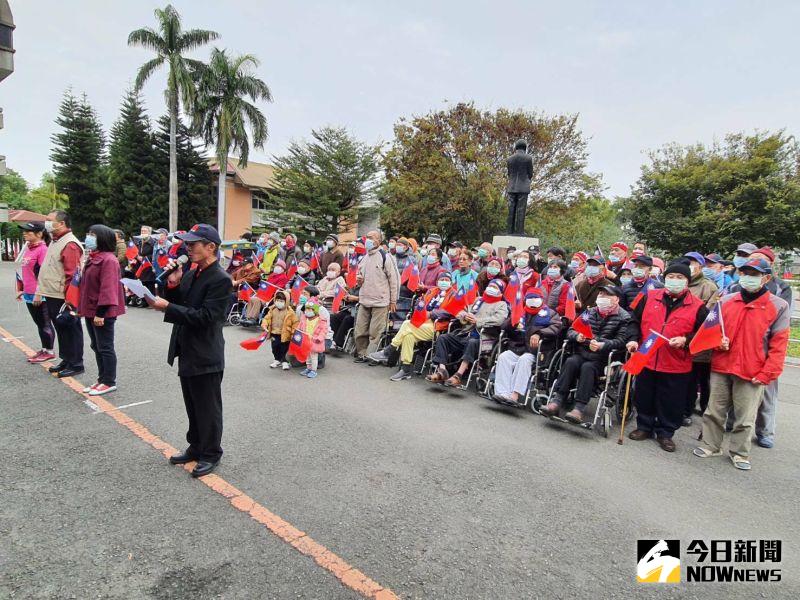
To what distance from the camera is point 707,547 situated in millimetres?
3066

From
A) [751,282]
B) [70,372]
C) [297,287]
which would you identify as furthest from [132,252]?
[751,282]

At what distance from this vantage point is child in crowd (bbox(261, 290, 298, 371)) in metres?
7.00

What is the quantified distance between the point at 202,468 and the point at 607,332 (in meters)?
4.33

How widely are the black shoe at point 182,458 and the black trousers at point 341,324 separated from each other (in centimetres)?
455

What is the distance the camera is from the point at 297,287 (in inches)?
334

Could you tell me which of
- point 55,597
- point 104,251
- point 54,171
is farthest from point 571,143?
point 54,171

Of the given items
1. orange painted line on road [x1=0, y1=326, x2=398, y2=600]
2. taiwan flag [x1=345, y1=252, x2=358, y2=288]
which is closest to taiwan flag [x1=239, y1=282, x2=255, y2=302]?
taiwan flag [x1=345, y1=252, x2=358, y2=288]

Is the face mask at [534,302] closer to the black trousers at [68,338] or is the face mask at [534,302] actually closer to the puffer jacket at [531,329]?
the puffer jacket at [531,329]

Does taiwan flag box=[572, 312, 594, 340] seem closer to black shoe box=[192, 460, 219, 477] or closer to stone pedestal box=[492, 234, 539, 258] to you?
black shoe box=[192, 460, 219, 477]

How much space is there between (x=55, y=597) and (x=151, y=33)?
105ft

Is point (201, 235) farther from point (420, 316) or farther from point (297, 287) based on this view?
point (297, 287)

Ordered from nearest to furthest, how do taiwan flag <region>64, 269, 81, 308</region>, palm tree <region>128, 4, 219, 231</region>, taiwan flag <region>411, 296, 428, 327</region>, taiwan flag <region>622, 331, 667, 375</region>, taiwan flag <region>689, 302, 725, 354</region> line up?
taiwan flag <region>689, 302, 725, 354</region> → taiwan flag <region>622, 331, 667, 375</region> → taiwan flag <region>64, 269, 81, 308</region> → taiwan flag <region>411, 296, 428, 327</region> → palm tree <region>128, 4, 219, 231</region>

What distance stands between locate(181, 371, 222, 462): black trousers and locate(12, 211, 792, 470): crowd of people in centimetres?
79

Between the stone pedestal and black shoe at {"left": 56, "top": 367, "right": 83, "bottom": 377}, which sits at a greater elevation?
the stone pedestal
